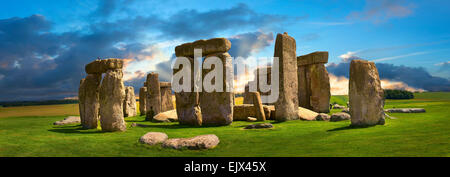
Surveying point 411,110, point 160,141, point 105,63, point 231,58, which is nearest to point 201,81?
point 231,58

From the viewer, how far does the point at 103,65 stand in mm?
10375

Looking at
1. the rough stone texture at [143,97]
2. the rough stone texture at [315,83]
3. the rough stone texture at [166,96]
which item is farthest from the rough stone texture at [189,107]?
the rough stone texture at [315,83]

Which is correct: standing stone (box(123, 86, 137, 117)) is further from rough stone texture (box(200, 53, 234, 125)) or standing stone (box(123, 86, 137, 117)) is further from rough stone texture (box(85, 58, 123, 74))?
rough stone texture (box(200, 53, 234, 125))

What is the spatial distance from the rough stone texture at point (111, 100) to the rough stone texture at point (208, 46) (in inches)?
164

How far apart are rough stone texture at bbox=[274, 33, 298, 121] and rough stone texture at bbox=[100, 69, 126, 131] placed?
7.04 m

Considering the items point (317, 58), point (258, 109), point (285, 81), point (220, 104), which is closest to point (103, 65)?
point (220, 104)

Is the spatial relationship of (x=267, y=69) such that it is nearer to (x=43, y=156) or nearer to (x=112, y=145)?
(x=112, y=145)

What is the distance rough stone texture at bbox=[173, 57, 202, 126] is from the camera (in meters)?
13.1

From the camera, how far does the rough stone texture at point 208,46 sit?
12.4m

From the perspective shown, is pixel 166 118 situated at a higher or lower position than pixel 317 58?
lower

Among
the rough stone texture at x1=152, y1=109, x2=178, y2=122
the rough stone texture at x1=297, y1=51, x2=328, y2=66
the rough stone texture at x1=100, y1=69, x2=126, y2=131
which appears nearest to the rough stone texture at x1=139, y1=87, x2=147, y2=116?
the rough stone texture at x1=152, y1=109, x2=178, y2=122

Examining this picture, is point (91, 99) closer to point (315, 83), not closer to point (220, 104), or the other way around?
point (220, 104)

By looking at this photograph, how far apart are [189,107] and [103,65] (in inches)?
174

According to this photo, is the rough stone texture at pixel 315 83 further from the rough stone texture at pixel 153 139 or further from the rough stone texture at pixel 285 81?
the rough stone texture at pixel 153 139
